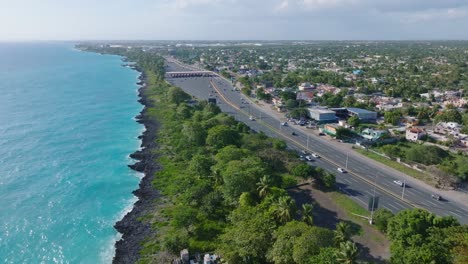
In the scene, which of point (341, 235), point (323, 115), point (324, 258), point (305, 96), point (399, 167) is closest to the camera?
point (324, 258)

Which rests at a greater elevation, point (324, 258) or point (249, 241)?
point (324, 258)

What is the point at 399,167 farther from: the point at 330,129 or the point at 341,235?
the point at 341,235

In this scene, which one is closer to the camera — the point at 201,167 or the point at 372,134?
the point at 201,167

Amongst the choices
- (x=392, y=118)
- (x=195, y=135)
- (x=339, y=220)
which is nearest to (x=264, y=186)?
(x=339, y=220)

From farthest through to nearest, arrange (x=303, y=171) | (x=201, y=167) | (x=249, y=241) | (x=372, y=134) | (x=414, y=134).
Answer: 1. (x=372, y=134)
2. (x=414, y=134)
3. (x=201, y=167)
4. (x=303, y=171)
5. (x=249, y=241)

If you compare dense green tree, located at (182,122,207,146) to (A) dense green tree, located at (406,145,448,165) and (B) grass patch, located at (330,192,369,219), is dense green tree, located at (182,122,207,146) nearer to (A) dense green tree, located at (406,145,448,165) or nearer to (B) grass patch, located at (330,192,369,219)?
(B) grass patch, located at (330,192,369,219)

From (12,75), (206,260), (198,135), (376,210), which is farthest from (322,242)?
(12,75)

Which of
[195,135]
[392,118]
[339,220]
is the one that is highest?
[392,118]
